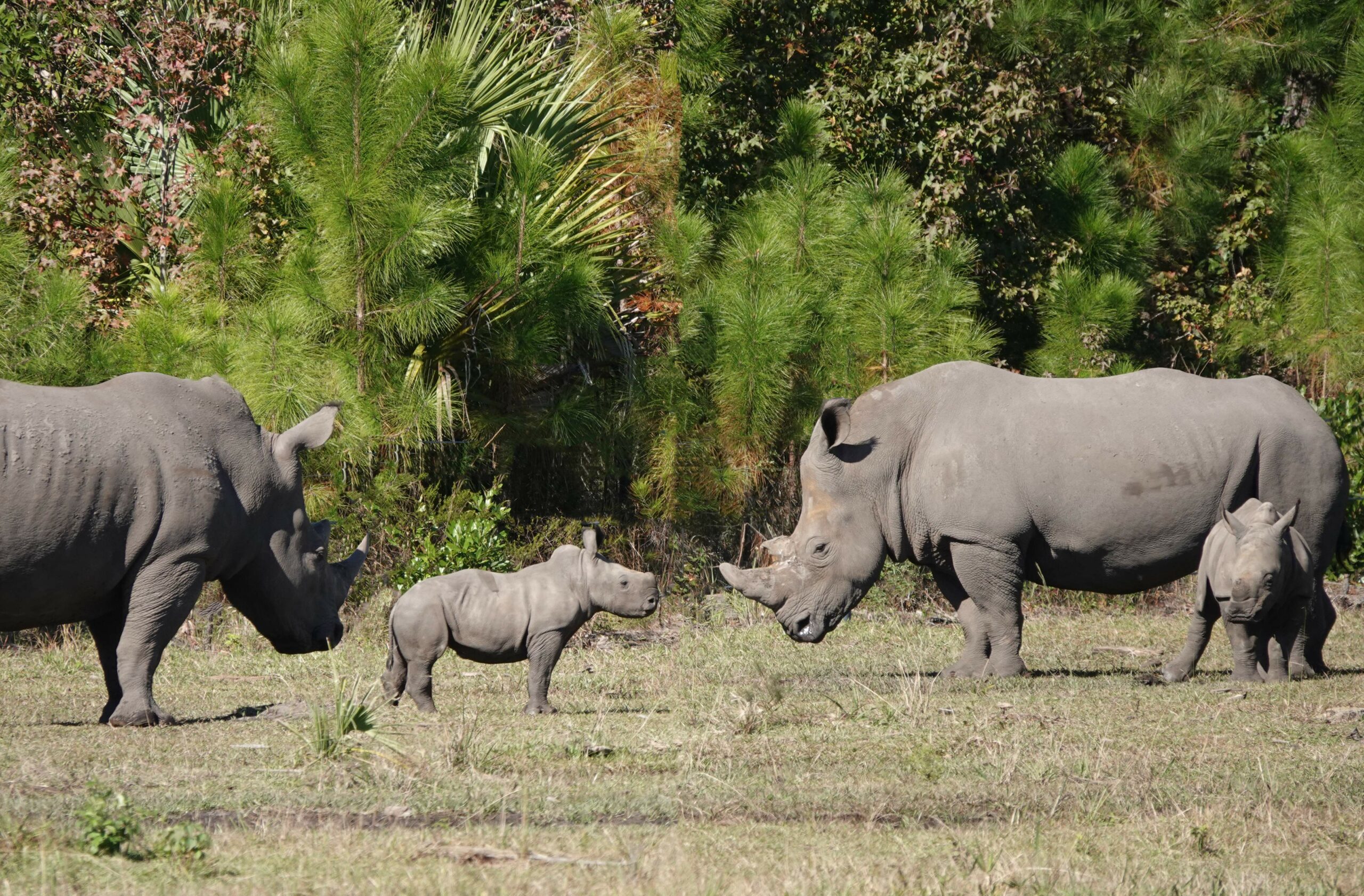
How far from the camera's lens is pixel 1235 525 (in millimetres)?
8562

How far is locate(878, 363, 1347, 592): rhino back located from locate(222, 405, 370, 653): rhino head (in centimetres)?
351

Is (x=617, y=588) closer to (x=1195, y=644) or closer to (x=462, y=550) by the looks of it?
(x=1195, y=644)

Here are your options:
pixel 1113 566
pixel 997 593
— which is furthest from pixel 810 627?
pixel 1113 566

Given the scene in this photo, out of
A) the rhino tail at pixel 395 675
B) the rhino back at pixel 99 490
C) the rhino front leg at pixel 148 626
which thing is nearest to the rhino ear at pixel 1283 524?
the rhino tail at pixel 395 675

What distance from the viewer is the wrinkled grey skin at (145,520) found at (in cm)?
704

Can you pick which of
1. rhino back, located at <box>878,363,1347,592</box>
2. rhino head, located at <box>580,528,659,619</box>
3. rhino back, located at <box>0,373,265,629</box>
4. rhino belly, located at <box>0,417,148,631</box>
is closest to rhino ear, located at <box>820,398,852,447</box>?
rhino back, located at <box>878,363,1347,592</box>

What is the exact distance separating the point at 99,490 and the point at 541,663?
2.18m

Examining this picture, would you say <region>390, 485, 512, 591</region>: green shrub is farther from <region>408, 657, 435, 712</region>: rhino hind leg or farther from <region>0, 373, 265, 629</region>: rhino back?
<region>408, 657, 435, 712</region>: rhino hind leg

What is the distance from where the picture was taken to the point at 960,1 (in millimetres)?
14750

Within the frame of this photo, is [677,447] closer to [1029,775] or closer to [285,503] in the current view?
[285,503]

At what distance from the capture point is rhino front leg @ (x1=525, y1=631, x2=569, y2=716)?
7457 mm

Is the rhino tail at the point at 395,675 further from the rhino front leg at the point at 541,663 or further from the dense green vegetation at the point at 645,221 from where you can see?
the dense green vegetation at the point at 645,221

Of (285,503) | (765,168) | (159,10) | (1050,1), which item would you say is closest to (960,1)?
(1050,1)

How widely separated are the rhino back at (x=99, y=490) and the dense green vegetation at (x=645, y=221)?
3425 millimetres
